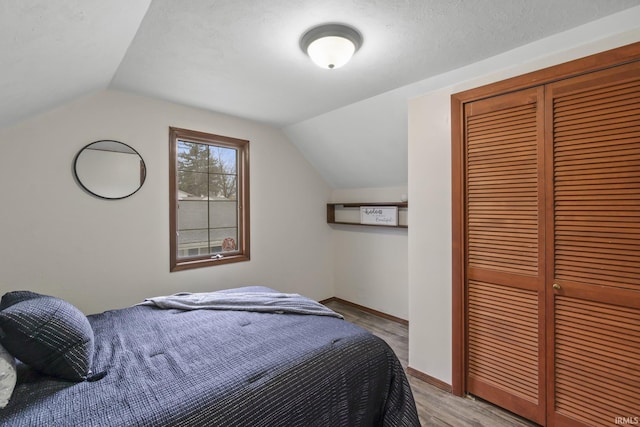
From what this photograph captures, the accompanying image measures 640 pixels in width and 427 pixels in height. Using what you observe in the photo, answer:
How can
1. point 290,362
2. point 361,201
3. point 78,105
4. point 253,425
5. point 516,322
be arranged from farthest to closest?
point 361,201
point 78,105
point 516,322
point 290,362
point 253,425

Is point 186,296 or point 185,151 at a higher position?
point 185,151

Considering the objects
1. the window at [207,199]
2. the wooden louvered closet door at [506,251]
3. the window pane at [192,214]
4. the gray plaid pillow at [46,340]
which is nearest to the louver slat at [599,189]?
the wooden louvered closet door at [506,251]

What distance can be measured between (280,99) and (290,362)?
2220 millimetres

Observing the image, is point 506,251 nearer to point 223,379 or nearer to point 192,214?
point 223,379

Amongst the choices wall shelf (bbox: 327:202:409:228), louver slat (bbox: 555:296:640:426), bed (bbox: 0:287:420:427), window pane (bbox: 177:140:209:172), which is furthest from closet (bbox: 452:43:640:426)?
window pane (bbox: 177:140:209:172)

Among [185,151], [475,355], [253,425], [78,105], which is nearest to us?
[253,425]

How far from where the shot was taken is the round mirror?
88.1 inches

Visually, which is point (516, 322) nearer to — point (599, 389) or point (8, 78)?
point (599, 389)

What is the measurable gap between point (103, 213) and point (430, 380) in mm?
3017

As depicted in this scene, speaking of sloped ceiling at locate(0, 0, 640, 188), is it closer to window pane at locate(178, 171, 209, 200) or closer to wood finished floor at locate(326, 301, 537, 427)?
window pane at locate(178, 171, 209, 200)

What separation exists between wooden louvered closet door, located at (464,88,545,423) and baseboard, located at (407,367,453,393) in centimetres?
16

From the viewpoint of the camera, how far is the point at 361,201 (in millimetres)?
3789

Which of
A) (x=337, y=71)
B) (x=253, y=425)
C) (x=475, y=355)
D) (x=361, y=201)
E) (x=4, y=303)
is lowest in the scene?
(x=475, y=355)

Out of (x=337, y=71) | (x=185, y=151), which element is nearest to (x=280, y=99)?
(x=337, y=71)
